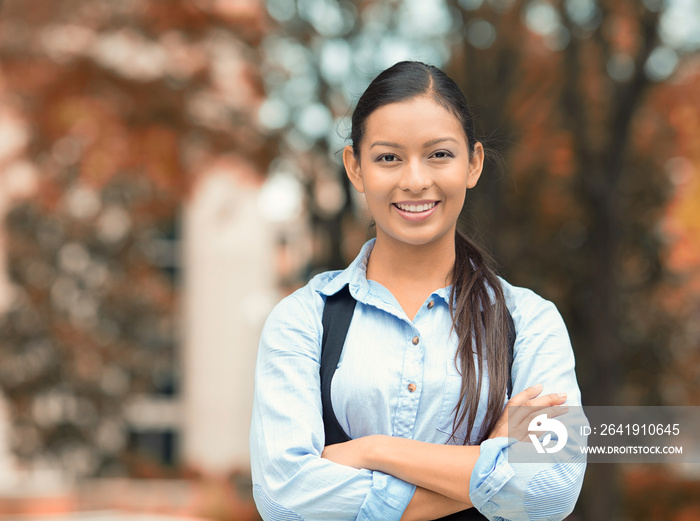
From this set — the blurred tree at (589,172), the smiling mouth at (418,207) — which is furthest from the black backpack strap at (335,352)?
the blurred tree at (589,172)

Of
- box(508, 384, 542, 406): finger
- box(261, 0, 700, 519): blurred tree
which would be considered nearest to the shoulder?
box(508, 384, 542, 406): finger

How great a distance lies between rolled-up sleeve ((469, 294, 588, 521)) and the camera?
177 cm

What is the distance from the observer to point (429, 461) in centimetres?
177

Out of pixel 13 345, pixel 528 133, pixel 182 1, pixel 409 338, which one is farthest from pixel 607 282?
pixel 13 345

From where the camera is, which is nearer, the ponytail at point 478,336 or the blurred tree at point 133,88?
the ponytail at point 478,336

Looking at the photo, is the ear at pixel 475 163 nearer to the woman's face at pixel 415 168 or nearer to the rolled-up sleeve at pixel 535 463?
the woman's face at pixel 415 168

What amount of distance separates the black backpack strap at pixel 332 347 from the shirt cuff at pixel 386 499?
0.14 meters

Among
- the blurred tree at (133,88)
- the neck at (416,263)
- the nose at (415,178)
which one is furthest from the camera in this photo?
the blurred tree at (133,88)

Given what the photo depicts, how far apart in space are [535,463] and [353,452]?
0.36 m

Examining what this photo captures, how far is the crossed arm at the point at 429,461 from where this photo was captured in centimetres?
177

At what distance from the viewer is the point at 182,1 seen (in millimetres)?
7465

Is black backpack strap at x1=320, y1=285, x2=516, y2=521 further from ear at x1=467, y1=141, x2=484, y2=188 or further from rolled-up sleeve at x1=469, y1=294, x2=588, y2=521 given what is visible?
ear at x1=467, y1=141, x2=484, y2=188

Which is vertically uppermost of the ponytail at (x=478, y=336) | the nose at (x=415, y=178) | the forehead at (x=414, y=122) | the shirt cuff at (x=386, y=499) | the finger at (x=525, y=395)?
the forehead at (x=414, y=122)

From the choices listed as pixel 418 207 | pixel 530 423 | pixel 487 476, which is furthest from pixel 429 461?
pixel 418 207
